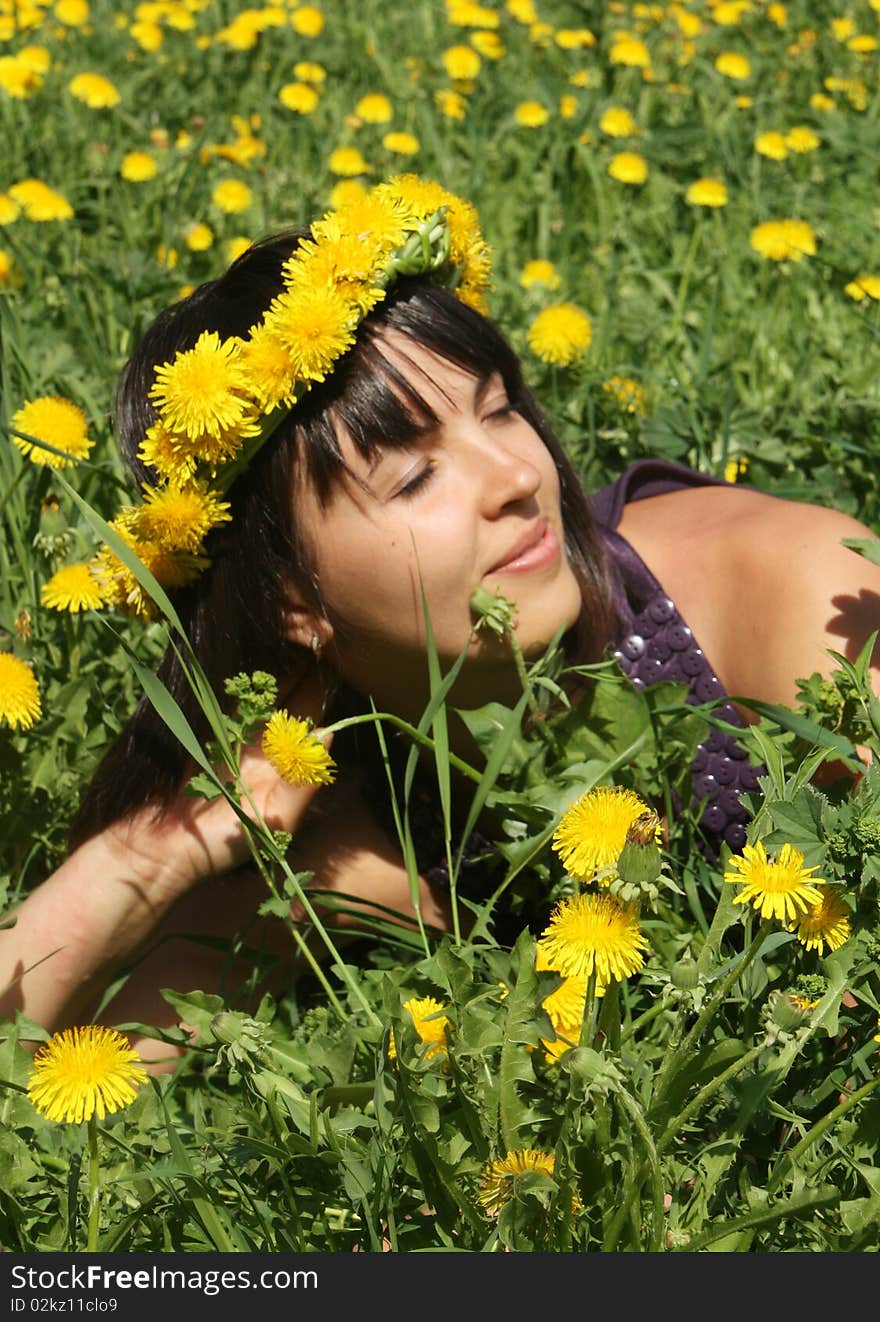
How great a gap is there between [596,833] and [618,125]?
2568 mm

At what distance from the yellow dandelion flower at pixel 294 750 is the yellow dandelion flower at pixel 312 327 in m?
→ 0.35

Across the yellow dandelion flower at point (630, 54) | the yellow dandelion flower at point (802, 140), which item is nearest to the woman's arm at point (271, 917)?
the yellow dandelion flower at point (802, 140)

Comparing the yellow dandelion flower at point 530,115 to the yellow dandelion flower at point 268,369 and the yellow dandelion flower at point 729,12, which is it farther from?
the yellow dandelion flower at point 268,369

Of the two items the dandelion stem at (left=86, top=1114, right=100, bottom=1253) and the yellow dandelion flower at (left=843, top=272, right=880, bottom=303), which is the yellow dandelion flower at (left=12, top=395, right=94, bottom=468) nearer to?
the dandelion stem at (left=86, top=1114, right=100, bottom=1253)

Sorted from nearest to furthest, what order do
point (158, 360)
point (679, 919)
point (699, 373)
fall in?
point (679, 919)
point (158, 360)
point (699, 373)

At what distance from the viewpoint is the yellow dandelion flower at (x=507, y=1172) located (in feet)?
3.84

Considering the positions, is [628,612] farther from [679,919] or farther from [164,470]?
[164,470]

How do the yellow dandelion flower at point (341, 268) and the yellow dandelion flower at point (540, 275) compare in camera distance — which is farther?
the yellow dandelion flower at point (540, 275)

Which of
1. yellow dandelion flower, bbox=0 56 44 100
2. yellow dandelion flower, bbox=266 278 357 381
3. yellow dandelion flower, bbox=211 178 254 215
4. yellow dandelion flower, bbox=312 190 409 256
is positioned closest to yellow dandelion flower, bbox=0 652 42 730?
yellow dandelion flower, bbox=266 278 357 381

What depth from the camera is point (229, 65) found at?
3.79m

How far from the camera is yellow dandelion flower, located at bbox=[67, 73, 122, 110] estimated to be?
3.35 meters

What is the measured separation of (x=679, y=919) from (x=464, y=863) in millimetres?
438

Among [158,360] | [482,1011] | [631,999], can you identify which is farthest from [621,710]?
[158,360]

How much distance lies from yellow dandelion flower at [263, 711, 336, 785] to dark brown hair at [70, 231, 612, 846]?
262mm
